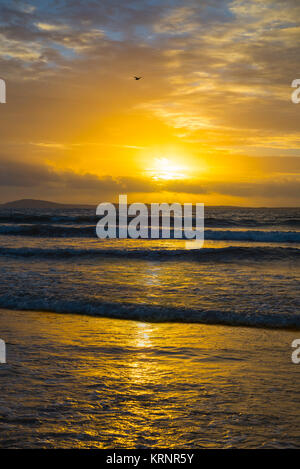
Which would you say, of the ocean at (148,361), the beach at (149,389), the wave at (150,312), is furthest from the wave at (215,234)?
the beach at (149,389)

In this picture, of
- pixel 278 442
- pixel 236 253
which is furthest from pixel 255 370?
pixel 236 253

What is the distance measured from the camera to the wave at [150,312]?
8.14 m

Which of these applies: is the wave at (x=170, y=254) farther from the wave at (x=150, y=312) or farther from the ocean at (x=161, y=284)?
the wave at (x=150, y=312)

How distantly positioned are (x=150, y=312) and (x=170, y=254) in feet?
39.8

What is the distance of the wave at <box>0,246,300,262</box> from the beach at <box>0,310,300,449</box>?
1187 centimetres

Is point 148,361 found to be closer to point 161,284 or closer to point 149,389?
point 149,389

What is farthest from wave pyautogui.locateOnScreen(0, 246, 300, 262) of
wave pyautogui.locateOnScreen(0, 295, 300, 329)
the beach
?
the beach

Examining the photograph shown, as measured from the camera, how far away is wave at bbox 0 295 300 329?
26.7ft

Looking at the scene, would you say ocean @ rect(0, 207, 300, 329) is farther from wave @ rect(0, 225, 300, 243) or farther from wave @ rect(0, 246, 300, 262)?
wave @ rect(0, 225, 300, 243)

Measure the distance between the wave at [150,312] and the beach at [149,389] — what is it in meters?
0.63

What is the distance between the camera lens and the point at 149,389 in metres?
4.85

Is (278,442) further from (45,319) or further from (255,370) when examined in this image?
(45,319)

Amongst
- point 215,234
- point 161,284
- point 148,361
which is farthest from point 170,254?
point 148,361
